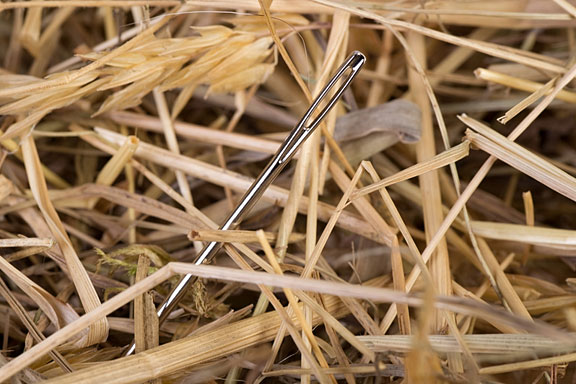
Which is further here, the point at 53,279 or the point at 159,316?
the point at 53,279

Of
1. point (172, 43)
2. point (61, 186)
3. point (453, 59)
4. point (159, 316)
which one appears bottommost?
point (159, 316)

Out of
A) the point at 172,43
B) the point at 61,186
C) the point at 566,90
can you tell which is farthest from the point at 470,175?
the point at 61,186

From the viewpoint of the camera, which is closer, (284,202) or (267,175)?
(267,175)

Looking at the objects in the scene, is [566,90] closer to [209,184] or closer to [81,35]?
[209,184]

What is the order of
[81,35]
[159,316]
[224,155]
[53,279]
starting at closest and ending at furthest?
[159,316], [53,279], [224,155], [81,35]

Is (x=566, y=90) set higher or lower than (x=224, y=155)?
higher

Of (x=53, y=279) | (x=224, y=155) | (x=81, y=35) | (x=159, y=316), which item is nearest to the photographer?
(x=159, y=316)
